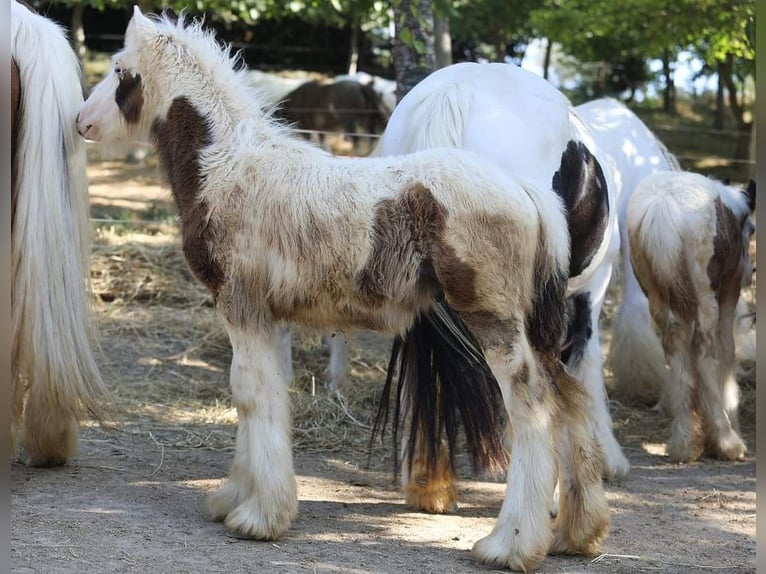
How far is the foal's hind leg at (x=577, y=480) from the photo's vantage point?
407 centimetres

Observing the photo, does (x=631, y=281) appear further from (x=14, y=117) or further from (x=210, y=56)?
(x=14, y=117)

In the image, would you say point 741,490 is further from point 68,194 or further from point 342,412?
point 68,194

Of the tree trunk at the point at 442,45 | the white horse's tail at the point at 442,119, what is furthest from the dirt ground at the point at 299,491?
the tree trunk at the point at 442,45

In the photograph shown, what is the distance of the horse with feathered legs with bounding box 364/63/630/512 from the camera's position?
458 centimetres

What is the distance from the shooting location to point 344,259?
3963 mm

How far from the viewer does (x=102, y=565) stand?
146 inches

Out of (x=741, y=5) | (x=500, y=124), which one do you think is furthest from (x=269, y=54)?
(x=500, y=124)

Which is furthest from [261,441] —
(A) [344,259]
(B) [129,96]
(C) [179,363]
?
(C) [179,363]

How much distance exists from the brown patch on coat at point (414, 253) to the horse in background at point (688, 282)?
2.59m

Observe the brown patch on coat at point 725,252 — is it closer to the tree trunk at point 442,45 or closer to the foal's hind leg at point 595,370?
the foal's hind leg at point 595,370

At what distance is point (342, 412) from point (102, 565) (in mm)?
2859

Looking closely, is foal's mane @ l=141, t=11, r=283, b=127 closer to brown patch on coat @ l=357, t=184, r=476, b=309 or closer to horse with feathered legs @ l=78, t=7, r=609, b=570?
horse with feathered legs @ l=78, t=7, r=609, b=570

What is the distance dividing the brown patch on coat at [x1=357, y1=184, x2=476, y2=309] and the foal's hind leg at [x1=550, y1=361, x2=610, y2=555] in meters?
0.63

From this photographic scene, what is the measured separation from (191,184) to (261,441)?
116 centimetres
